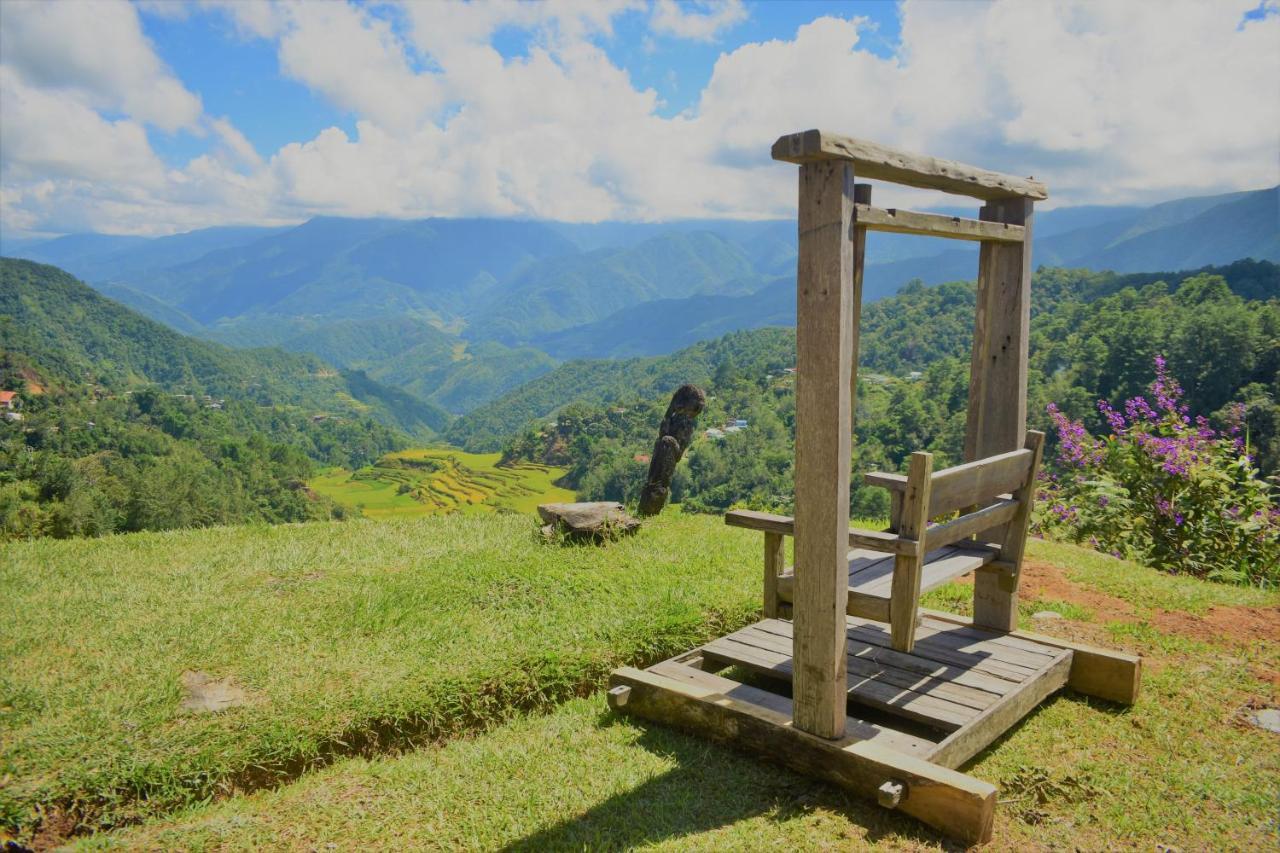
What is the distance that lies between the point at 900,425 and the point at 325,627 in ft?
152

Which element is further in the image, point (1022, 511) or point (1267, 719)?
point (1022, 511)

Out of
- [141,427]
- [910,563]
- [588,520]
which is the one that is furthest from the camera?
[141,427]

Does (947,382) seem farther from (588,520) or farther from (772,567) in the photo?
(772,567)

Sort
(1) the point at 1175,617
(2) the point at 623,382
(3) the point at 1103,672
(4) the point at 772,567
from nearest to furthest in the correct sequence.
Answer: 1. (3) the point at 1103,672
2. (4) the point at 772,567
3. (1) the point at 1175,617
4. (2) the point at 623,382

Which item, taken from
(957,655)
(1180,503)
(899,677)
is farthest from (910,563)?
(1180,503)

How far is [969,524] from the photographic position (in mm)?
4602

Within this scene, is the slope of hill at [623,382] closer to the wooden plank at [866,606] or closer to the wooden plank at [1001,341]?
the wooden plank at [1001,341]

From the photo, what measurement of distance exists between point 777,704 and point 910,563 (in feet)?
3.74

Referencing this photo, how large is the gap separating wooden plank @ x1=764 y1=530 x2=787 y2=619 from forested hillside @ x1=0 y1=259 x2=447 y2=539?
873 cm

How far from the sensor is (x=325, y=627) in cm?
600

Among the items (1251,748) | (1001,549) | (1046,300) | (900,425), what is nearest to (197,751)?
(1001,549)

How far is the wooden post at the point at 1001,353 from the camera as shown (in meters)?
5.04

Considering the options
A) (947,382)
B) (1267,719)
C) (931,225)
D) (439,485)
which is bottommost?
(439,485)

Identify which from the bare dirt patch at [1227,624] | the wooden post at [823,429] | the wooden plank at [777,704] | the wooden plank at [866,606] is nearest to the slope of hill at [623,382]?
the bare dirt patch at [1227,624]
